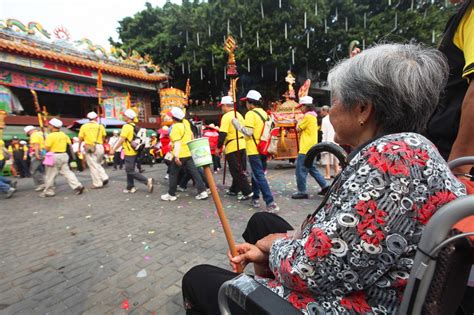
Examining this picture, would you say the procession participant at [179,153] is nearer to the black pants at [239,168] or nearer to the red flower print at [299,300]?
the black pants at [239,168]

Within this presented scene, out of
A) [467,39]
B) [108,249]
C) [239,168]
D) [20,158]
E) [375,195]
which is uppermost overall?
[467,39]

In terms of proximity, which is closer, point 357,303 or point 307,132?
point 357,303

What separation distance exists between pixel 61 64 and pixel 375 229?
15245 mm

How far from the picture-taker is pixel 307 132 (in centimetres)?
531

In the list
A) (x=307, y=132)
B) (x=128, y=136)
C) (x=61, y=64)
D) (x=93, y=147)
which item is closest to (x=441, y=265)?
(x=307, y=132)

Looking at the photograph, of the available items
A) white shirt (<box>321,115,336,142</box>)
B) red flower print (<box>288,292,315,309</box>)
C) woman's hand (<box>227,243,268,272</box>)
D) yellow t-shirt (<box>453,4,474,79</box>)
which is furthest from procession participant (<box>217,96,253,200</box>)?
red flower print (<box>288,292,315,309</box>)

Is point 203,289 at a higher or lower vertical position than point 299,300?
lower

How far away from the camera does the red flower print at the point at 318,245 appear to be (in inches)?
36.0

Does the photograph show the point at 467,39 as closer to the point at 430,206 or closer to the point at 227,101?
the point at 430,206

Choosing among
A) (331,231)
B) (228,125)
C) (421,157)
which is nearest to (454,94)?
(421,157)

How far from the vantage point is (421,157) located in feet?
2.88

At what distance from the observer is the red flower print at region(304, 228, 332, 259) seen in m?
0.91

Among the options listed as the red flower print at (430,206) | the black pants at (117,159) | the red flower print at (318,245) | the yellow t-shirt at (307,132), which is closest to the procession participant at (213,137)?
the yellow t-shirt at (307,132)

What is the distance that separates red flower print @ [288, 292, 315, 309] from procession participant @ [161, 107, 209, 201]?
4.62m
